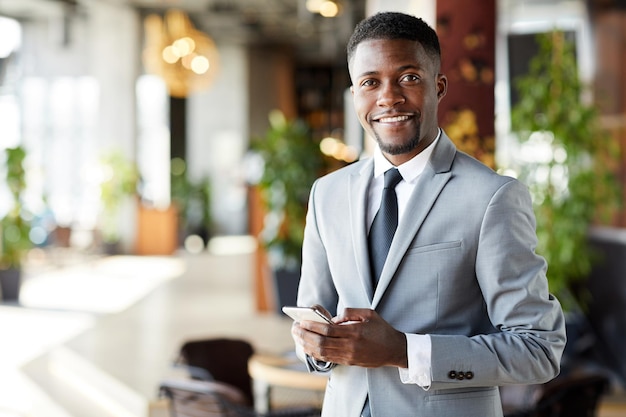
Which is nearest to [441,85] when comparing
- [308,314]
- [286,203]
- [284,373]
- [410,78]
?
[410,78]

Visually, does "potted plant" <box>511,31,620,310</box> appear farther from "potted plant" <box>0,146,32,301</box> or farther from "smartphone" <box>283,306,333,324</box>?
"potted plant" <box>0,146,32,301</box>

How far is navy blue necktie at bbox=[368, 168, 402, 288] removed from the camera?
1.57 metres

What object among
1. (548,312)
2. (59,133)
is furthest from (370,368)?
(59,133)

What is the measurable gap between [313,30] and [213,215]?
5.14 meters

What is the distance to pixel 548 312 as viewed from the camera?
58.0 inches

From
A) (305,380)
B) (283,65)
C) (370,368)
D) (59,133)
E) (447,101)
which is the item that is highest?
(283,65)

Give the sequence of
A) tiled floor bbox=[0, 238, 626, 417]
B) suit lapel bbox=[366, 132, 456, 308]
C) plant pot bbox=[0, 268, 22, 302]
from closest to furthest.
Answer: suit lapel bbox=[366, 132, 456, 308] < tiled floor bbox=[0, 238, 626, 417] < plant pot bbox=[0, 268, 22, 302]

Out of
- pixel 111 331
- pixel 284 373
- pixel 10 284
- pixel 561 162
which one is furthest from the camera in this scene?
pixel 10 284

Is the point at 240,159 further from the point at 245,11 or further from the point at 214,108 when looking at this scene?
the point at 245,11

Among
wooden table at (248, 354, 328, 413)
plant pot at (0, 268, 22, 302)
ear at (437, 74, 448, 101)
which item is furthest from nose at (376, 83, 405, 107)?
plant pot at (0, 268, 22, 302)

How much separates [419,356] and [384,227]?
249mm

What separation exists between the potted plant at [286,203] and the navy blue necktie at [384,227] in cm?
813

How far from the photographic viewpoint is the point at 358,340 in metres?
1.40

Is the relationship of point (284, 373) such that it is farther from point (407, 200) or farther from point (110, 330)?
point (110, 330)
